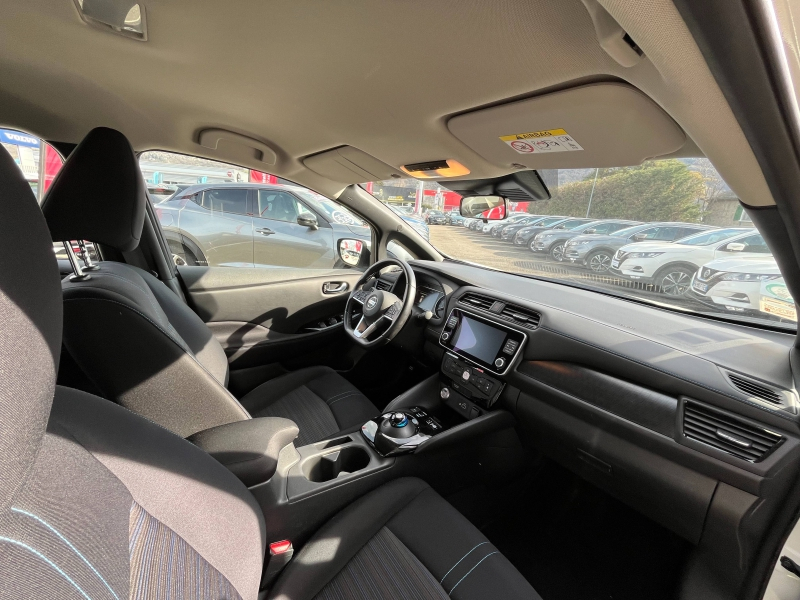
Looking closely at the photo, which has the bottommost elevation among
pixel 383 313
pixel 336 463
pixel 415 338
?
pixel 336 463

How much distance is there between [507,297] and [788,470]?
1153mm

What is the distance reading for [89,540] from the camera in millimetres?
593

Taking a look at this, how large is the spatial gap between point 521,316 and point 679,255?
25.7 inches

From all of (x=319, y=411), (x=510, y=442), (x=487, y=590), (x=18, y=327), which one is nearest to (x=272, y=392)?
(x=319, y=411)

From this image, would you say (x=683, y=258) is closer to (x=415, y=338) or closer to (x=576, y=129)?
(x=576, y=129)

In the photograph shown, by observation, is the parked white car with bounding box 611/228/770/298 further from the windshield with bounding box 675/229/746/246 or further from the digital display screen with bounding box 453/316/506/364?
the digital display screen with bounding box 453/316/506/364

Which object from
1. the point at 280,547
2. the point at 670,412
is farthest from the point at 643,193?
the point at 280,547

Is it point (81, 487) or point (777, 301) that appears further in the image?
point (777, 301)

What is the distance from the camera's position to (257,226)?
3055mm

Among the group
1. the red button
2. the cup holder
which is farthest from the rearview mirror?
the red button

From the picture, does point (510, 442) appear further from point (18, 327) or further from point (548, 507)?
point (18, 327)

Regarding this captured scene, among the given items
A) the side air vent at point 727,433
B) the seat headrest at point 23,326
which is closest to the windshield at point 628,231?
the side air vent at point 727,433

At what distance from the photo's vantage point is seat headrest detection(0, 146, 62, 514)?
1.44 ft

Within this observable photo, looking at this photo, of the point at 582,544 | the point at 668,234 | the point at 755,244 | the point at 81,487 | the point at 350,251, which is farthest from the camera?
the point at 350,251
